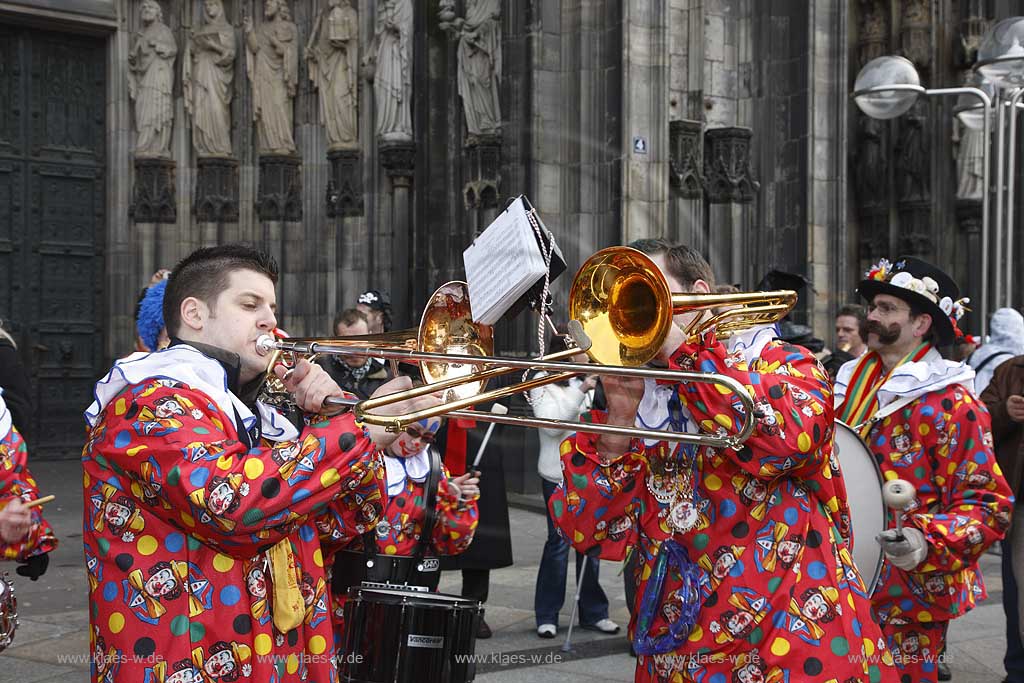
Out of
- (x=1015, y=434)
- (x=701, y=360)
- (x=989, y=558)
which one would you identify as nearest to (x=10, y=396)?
(x=701, y=360)

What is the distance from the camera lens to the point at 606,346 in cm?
285

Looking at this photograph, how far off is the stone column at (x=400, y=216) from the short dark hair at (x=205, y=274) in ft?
37.4

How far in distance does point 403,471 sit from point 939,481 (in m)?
2.05

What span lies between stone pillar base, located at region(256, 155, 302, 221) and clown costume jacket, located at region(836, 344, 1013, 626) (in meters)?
12.0

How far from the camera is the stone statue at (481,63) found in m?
13.1

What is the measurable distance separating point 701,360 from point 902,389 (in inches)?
76.0

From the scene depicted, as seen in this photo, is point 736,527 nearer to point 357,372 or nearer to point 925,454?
point 925,454

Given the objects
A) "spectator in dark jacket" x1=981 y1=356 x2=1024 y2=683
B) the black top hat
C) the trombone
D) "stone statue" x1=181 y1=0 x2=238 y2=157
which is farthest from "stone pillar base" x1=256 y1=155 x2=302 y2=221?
the trombone

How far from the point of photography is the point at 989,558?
10.2m

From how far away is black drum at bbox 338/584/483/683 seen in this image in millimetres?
3673

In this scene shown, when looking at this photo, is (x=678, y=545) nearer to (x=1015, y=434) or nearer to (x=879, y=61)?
(x=1015, y=434)

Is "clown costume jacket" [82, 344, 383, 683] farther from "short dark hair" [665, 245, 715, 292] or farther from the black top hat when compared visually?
the black top hat

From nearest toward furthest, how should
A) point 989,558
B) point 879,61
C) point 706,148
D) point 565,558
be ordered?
point 565,558, point 989,558, point 879,61, point 706,148

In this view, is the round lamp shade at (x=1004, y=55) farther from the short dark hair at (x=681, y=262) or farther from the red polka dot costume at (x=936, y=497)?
the short dark hair at (x=681, y=262)
